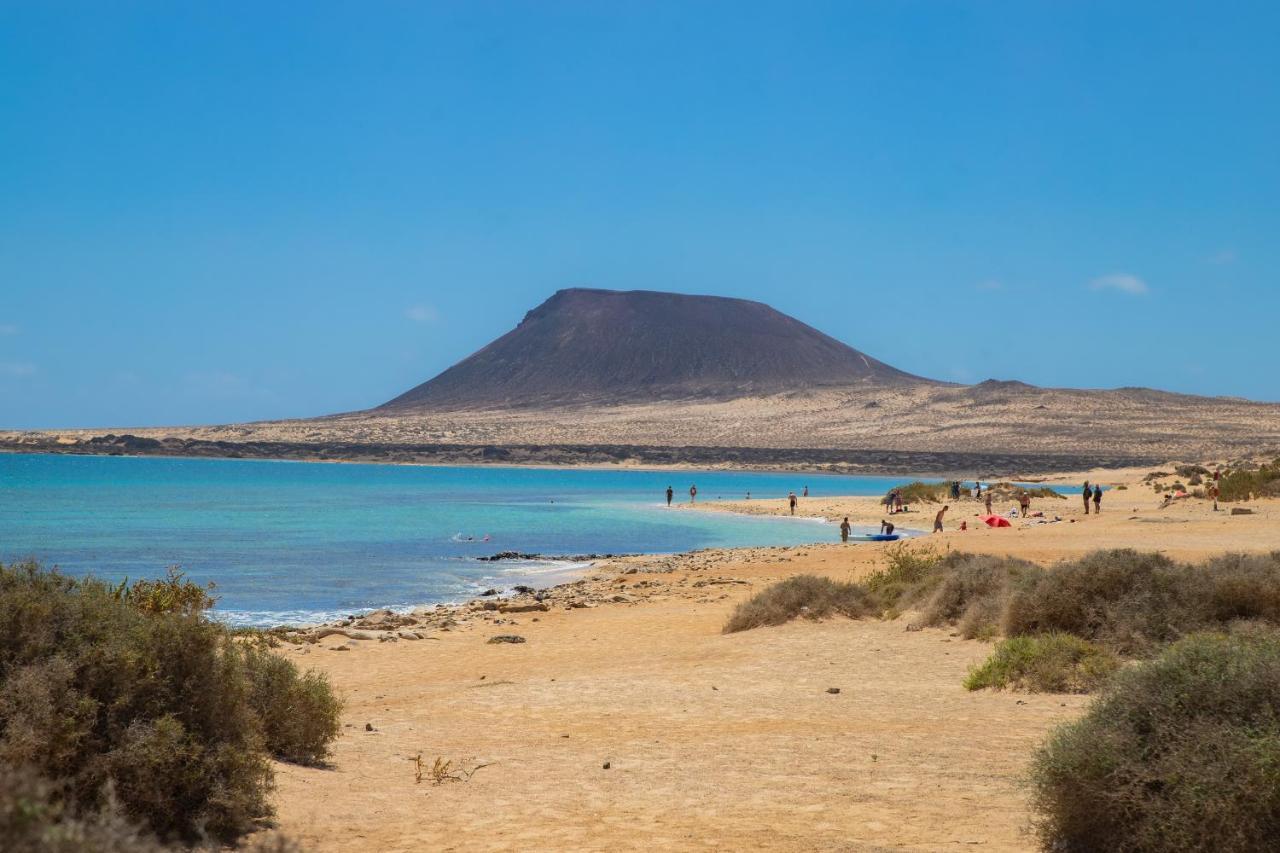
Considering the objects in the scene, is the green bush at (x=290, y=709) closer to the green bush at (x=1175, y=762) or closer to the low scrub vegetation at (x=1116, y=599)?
the green bush at (x=1175, y=762)

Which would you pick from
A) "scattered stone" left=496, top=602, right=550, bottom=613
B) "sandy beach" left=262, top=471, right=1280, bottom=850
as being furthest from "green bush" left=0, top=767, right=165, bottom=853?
"scattered stone" left=496, top=602, right=550, bottom=613

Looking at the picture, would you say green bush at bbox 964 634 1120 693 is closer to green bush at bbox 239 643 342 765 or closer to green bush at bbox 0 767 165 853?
green bush at bbox 239 643 342 765

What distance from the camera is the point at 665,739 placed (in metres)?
9.15

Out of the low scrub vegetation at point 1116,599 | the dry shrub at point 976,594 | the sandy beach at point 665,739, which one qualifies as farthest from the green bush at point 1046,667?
the dry shrub at point 976,594

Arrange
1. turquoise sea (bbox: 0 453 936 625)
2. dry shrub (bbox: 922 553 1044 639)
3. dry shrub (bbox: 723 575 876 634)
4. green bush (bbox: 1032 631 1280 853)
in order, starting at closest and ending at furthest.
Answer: green bush (bbox: 1032 631 1280 853), dry shrub (bbox: 922 553 1044 639), dry shrub (bbox: 723 575 876 634), turquoise sea (bbox: 0 453 936 625)

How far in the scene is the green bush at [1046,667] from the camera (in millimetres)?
10406

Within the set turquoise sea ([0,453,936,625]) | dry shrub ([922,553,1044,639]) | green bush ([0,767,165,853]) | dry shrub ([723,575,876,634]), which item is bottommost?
turquoise sea ([0,453,936,625])

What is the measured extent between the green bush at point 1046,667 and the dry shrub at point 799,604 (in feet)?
15.3

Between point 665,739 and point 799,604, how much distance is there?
708 centimetres

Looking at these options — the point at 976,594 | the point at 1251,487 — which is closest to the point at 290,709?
the point at 976,594

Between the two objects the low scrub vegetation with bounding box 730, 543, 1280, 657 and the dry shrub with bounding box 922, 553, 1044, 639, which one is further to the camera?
the dry shrub with bounding box 922, 553, 1044, 639

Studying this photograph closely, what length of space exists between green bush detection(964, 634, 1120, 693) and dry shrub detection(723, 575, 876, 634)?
467 cm

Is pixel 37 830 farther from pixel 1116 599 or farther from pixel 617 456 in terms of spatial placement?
pixel 617 456

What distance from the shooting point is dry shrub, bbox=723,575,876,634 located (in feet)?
51.6
